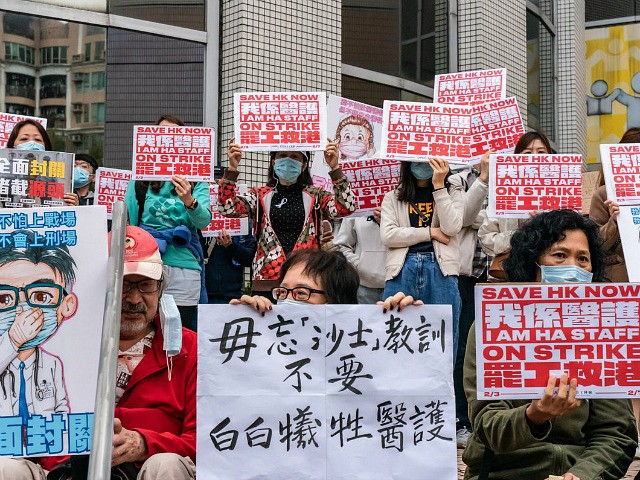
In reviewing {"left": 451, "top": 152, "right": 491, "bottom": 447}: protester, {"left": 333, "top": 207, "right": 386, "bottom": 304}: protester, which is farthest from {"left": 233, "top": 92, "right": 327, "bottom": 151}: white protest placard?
{"left": 451, "top": 152, "right": 491, "bottom": 447}: protester

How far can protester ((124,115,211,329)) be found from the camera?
6137 mm

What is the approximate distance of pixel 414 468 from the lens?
335cm

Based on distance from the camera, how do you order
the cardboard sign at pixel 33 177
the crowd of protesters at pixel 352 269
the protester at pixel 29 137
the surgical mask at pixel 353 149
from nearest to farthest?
the crowd of protesters at pixel 352 269, the cardboard sign at pixel 33 177, the protester at pixel 29 137, the surgical mask at pixel 353 149

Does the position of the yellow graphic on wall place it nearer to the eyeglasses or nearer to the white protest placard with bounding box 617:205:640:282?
the white protest placard with bounding box 617:205:640:282

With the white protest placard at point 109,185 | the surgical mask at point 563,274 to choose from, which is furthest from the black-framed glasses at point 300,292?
the white protest placard at point 109,185

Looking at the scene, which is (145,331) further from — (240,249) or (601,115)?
(601,115)

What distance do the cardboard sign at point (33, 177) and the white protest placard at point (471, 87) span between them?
3.21m

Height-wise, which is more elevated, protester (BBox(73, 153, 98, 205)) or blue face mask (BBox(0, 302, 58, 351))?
protester (BBox(73, 153, 98, 205))

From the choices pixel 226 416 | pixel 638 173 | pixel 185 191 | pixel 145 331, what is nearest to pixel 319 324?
pixel 226 416

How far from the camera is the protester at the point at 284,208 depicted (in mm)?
5984

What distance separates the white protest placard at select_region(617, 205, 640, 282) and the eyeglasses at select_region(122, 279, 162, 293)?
2992mm

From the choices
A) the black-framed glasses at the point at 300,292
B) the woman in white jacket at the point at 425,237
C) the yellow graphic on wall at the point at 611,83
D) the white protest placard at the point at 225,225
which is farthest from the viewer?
the yellow graphic on wall at the point at 611,83

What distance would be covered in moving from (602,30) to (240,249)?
42.0 feet

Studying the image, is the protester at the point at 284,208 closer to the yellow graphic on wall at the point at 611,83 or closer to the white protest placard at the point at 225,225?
the white protest placard at the point at 225,225
